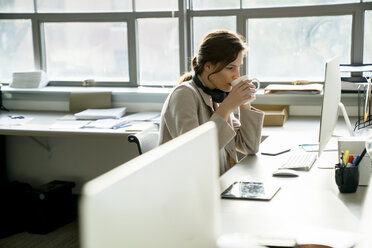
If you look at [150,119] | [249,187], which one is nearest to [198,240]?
[249,187]

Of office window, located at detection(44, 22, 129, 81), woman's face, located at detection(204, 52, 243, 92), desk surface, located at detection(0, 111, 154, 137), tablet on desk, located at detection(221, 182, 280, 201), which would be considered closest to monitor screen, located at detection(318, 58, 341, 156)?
tablet on desk, located at detection(221, 182, 280, 201)

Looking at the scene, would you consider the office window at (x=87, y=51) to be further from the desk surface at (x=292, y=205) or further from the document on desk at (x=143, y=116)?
the desk surface at (x=292, y=205)

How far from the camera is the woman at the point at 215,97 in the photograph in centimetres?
201

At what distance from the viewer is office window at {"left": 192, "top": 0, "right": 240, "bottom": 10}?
11.3 feet

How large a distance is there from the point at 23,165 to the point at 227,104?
2.37 m

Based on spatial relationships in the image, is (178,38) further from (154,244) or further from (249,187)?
(154,244)

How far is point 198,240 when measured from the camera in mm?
754

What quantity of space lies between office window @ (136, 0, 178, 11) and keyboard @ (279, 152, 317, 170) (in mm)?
1775

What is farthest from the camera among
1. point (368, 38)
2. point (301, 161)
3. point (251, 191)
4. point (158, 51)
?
point (158, 51)

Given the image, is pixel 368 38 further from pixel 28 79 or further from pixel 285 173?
pixel 28 79

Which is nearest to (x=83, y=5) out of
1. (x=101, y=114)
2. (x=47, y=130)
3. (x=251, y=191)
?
(x=101, y=114)

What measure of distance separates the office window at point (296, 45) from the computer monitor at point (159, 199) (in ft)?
8.86

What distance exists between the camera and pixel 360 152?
1.73 metres

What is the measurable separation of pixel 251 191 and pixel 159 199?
104cm
